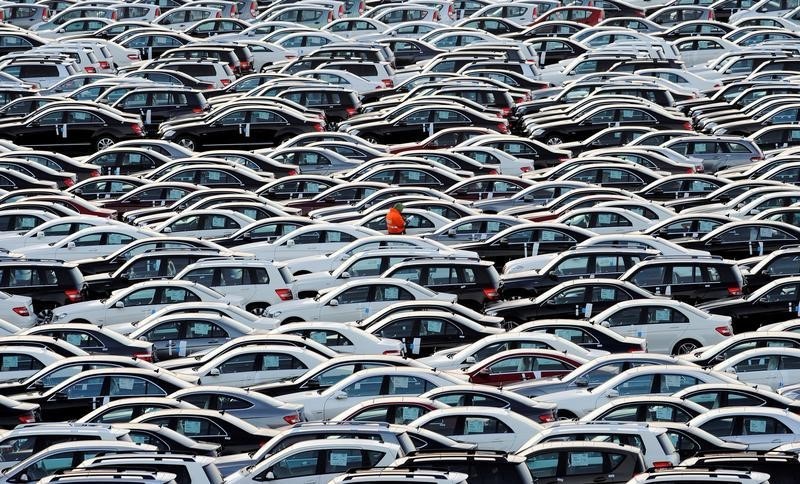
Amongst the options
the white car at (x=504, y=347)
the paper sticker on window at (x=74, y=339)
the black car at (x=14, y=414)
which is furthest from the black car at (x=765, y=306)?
the black car at (x=14, y=414)

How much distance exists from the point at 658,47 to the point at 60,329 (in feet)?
87.9

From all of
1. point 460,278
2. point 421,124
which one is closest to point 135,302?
point 460,278

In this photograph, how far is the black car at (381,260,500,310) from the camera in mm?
33281

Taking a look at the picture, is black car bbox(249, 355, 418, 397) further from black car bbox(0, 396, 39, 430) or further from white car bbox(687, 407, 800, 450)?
white car bbox(687, 407, 800, 450)

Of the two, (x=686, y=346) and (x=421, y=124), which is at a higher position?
(x=421, y=124)

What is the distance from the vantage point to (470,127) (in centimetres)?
4581

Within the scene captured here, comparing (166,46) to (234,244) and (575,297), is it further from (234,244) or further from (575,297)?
(575,297)

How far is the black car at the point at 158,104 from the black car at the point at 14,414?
21.5 metres

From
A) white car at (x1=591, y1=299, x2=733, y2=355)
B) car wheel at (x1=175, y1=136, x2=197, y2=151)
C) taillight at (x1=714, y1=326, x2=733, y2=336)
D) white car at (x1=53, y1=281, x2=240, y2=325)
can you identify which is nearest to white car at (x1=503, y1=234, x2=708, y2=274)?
white car at (x1=591, y1=299, x2=733, y2=355)

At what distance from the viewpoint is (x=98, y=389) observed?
89.8ft

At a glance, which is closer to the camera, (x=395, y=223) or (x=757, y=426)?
(x=757, y=426)

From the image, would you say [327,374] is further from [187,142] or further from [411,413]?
[187,142]

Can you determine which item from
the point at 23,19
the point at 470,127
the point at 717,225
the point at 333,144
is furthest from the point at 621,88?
the point at 23,19

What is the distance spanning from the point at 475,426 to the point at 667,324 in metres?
7.08
